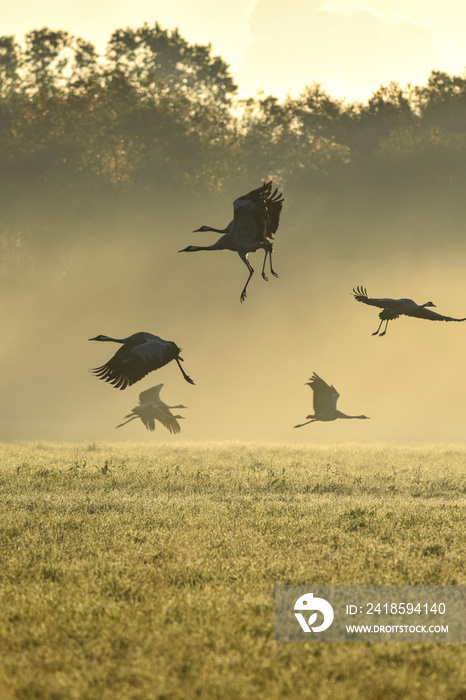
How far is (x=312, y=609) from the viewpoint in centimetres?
916

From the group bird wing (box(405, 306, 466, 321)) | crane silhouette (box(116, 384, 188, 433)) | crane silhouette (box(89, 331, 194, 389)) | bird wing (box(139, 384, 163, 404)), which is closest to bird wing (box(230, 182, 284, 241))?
crane silhouette (box(89, 331, 194, 389))

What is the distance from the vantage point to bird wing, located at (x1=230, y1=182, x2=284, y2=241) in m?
11.9

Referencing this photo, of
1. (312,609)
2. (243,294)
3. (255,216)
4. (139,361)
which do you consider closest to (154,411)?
(139,361)

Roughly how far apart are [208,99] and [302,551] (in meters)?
49.2

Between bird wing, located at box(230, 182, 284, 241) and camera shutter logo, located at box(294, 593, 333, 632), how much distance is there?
195 inches

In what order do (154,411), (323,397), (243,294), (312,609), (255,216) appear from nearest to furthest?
(312,609) < (243,294) < (255,216) < (323,397) < (154,411)

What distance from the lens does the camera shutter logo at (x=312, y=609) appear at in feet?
28.7

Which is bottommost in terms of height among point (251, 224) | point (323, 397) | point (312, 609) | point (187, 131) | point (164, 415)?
point (312, 609)

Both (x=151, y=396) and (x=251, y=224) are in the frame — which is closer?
(x=251, y=224)

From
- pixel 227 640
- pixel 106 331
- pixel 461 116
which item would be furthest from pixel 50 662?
pixel 461 116

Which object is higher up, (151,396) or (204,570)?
(151,396)

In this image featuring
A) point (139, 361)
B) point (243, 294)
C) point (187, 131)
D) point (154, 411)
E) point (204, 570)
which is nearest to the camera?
point (204, 570)

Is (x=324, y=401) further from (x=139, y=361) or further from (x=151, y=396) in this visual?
(x=139, y=361)

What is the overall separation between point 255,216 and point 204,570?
4.72m
